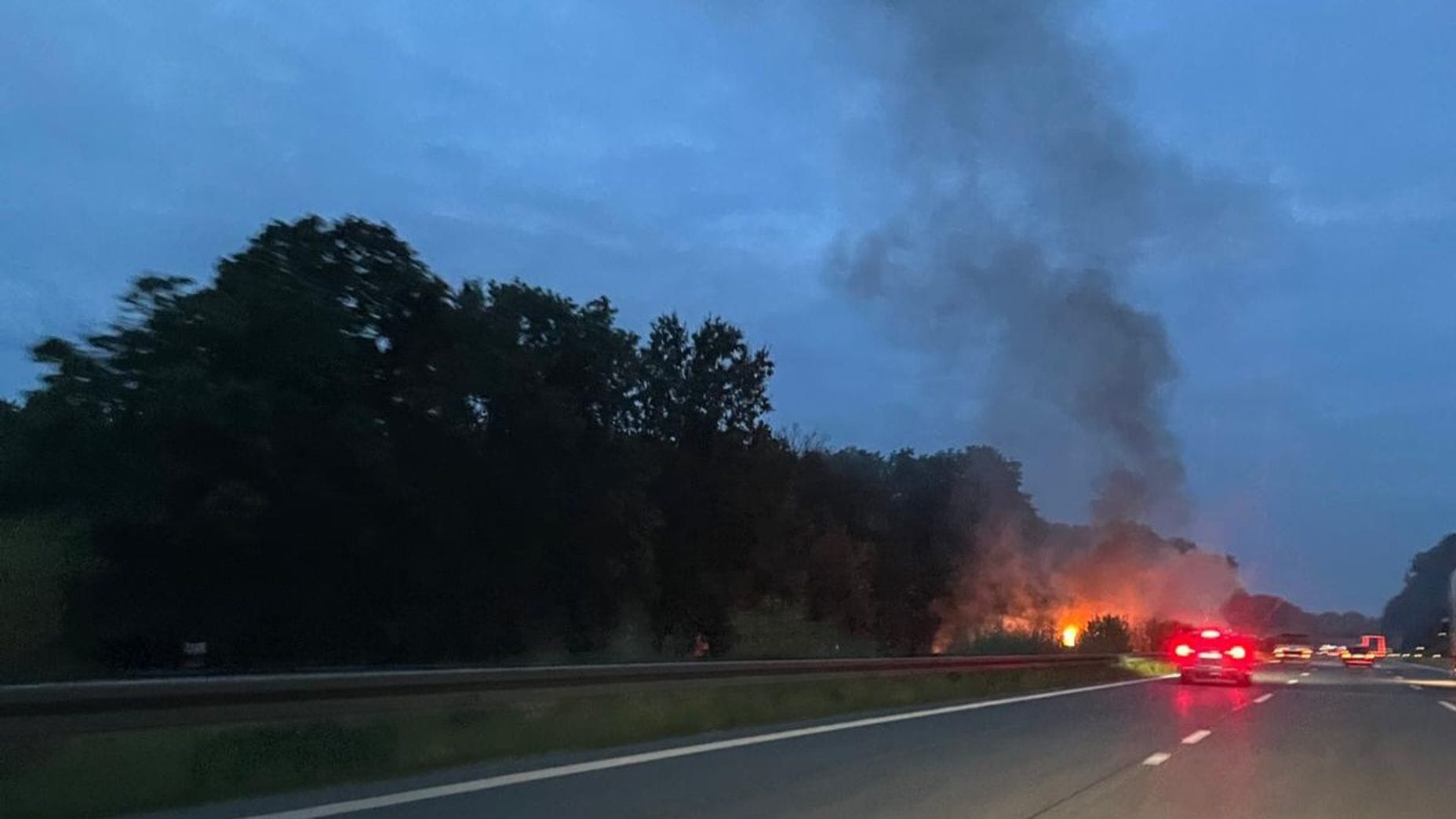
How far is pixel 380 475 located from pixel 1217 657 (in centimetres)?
2280

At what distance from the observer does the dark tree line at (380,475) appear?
31.1 m

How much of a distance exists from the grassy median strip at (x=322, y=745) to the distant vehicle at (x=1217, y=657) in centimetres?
1912

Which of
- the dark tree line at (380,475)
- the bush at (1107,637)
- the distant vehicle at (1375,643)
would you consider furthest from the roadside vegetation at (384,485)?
the distant vehicle at (1375,643)

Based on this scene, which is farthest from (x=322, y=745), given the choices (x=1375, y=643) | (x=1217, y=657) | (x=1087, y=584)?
(x=1375, y=643)

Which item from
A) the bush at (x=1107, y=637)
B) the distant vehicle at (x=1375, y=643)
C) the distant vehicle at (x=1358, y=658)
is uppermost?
the distant vehicle at (x=1375, y=643)

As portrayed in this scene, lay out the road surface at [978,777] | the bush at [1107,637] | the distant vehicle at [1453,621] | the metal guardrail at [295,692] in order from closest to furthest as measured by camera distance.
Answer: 1. the metal guardrail at [295,692]
2. the road surface at [978,777]
3. the bush at [1107,637]
4. the distant vehicle at [1453,621]

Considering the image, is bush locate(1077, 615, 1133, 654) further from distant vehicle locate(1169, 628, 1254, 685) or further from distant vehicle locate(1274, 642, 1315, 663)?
distant vehicle locate(1274, 642, 1315, 663)

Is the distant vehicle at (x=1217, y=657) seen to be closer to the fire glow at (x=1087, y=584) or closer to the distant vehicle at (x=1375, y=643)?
the fire glow at (x=1087, y=584)

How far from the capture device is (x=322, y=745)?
1277 cm

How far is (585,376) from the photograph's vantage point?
49.2 meters

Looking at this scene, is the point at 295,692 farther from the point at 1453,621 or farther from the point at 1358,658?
the point at 1358,658

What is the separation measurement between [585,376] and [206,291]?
17.8 metres

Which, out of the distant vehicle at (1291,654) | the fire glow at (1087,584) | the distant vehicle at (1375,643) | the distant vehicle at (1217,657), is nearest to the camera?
the distant vehicle at (1217,657)

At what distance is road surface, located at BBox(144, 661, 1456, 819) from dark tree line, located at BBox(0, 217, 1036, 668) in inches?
753
